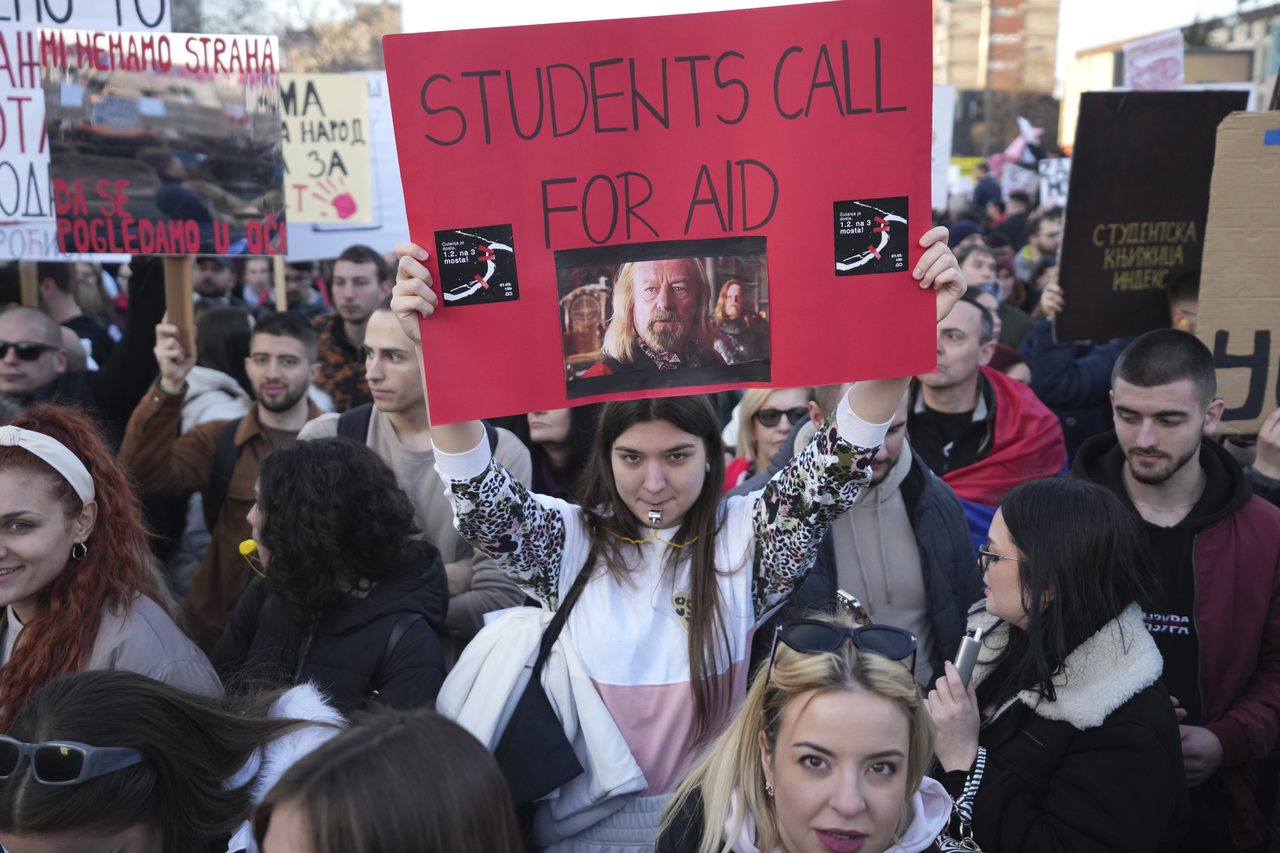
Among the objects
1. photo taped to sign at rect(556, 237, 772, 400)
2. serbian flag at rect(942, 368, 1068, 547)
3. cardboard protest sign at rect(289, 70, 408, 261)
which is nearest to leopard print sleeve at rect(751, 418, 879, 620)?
photo taped to sign at rect(556, 237, 772, 400)

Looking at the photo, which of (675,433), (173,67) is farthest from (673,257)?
(173,67)

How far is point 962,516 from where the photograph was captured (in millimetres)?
3414

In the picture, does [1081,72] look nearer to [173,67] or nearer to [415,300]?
[173,67]

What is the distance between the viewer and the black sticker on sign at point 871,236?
7.54 ft

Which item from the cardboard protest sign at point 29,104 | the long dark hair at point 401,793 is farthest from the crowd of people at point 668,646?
the cardboard protest sign at point 29,104

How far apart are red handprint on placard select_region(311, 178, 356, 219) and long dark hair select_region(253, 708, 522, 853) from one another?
651cm

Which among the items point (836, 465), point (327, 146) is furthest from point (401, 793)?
point (327, 146)

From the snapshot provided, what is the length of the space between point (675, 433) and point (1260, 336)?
7.20 ft

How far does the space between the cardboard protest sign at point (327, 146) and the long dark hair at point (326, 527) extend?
16.0ft

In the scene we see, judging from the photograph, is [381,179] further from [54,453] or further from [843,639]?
[843,639]

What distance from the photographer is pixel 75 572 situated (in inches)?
104

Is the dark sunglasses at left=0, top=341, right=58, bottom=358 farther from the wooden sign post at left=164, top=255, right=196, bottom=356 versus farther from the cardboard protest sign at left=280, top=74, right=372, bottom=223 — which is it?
the cardboard protest sign at left=280, top=74, right=372, bottom=223

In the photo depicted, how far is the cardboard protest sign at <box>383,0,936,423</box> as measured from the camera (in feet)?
7.40

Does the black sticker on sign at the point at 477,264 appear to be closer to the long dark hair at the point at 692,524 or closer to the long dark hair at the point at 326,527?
the long dark hair at the point at 692,524
